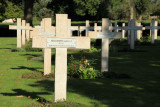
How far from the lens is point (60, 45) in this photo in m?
7.21

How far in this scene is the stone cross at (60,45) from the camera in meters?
7.21

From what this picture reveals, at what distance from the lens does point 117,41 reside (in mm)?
27938

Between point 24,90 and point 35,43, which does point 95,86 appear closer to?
point 24,90

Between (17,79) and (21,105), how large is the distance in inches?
134

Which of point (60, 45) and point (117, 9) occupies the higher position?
point (117, 9)

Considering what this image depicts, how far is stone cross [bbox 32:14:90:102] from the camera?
721 centimetres

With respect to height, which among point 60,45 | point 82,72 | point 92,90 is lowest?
point 92,90

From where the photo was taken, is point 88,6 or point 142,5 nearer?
point 88,6

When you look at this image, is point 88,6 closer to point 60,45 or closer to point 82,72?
point 82,72

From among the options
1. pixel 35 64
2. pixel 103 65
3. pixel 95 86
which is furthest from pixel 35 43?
pixel 35 64

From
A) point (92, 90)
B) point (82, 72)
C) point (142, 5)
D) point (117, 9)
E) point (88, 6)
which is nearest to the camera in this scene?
point (92, 90)

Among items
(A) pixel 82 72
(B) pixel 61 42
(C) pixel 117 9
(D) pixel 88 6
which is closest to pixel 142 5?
(C) pixel 117 9

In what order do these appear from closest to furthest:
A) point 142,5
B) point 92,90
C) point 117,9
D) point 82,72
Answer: point 92,90 → point 82,72 → point 117,9 → point 142,5

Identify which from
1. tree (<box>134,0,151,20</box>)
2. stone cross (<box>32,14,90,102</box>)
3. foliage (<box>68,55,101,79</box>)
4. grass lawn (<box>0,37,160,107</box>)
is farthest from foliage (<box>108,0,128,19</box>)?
stone cross (<box>32,14,90,102</box>)
